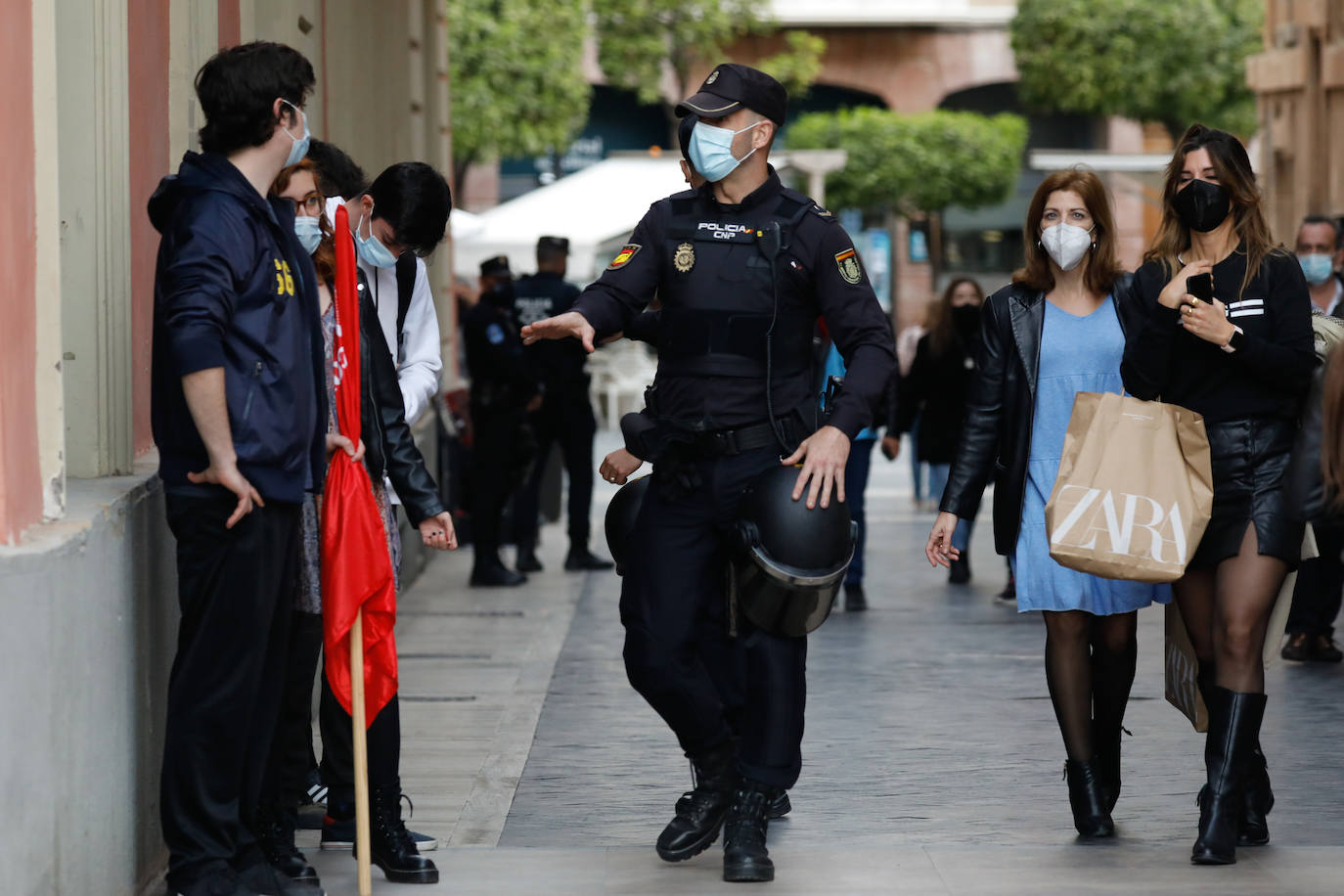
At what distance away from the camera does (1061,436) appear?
564 cm

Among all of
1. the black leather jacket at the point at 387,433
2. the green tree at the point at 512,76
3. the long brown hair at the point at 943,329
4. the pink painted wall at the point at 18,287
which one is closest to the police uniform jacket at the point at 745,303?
the black leather jacket at the point at 387,433

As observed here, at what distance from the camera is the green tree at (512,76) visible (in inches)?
1302

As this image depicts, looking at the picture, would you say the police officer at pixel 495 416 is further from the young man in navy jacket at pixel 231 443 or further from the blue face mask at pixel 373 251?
the young man in navy jacket at pixel 231 443

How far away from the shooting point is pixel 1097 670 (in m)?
5.75

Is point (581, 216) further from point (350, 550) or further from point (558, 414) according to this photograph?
point (350, 550)

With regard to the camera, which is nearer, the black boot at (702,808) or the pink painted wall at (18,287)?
the pink painted wall at (18,287)

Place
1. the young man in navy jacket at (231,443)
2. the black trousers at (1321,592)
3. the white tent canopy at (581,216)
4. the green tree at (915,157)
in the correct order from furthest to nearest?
1. the green tree at (915,157)
2. the white tent canopy at (581,216)
3. the black trousers at (1321,592)
4. the young man in navy jacket at (231,443)

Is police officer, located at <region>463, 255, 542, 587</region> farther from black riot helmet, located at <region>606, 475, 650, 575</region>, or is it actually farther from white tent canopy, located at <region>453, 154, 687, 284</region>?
white tent canopy, located at <region>453, 154, 687, 284</region>

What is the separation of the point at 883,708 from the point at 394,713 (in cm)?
305

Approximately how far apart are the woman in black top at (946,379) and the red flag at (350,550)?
6878mm

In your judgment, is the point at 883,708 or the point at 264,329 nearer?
the point at 264,329

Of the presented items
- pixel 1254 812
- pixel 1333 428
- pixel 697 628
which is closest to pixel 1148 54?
pixel 1254 812

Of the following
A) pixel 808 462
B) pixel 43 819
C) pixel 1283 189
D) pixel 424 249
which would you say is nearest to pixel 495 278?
pixel 424 249

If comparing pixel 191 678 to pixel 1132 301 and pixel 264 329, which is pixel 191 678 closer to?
Result: pixel 264 329
